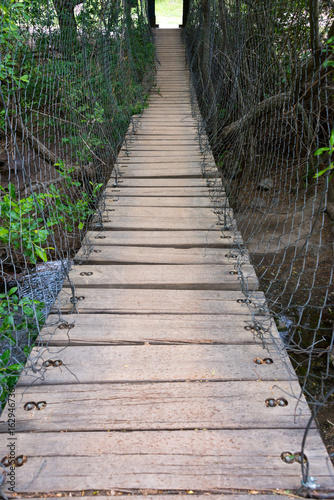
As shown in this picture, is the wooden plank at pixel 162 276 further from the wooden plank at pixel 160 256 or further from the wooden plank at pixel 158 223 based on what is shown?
the wooden plank at pixel 158 223

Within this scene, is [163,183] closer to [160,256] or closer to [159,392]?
[160,256]

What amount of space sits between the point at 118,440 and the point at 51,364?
0.35 m

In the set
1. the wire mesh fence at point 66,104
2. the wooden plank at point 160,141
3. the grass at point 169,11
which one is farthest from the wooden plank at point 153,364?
the grass at point 169,11

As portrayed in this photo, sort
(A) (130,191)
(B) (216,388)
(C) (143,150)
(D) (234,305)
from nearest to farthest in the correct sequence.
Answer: (B) (216,388)
(D) (234,305)
(A) (130,191)
(C) (143,150)

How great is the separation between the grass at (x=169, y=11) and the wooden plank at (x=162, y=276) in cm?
967

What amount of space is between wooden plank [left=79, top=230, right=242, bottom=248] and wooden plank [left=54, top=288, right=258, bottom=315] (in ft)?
1.18

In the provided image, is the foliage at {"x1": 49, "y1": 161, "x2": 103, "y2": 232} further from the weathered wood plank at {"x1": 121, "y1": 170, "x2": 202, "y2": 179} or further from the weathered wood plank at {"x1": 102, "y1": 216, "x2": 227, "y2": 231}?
the weathered wood plank at {"x1": 121, "y1": 170, "x2": 202, "y2": 179}

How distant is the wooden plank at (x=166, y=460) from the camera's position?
0.73 metres

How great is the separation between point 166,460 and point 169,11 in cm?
1157

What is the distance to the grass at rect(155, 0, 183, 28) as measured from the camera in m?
9.30

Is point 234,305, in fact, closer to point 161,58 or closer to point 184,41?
point 161,58

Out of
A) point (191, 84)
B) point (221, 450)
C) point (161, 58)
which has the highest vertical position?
point (161, 58)

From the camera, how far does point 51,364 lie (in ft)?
3.43

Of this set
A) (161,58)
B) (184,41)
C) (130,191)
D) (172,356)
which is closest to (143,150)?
(130,191)
